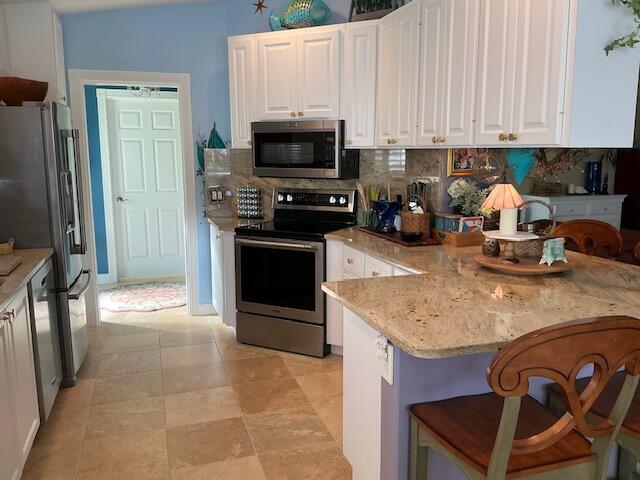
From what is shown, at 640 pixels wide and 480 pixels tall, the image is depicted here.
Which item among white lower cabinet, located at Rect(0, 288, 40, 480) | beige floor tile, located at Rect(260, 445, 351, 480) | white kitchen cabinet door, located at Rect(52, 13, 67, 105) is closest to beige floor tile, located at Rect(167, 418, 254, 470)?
beige floor tile, located at Rect(260, 445, 351, 480)

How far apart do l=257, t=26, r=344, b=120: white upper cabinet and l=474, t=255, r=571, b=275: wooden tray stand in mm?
1899

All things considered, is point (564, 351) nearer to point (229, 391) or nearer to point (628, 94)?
point (628, 94)

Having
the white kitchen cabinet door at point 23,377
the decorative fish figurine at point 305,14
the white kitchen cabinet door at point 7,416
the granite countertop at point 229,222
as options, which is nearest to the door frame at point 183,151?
the granite countertop at point 229,222

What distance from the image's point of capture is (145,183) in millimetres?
6008

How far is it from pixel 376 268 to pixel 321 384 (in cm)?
86

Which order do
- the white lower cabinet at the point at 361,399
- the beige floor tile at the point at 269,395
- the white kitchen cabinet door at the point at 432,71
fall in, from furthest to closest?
the beige floor tile at the point at 269,395
the white kitchen cabinet door at the point at 432,71
the white lower cabinet at the point at 361,399

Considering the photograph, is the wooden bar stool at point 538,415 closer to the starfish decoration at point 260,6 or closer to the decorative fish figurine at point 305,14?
the decorative fish figurine at point 305,14

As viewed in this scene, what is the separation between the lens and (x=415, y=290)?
2043 millimetres

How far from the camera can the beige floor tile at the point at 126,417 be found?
2.83 m

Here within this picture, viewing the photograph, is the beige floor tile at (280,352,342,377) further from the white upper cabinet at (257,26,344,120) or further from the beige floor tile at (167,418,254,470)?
the white upper cabinet at (257,26,344,120)

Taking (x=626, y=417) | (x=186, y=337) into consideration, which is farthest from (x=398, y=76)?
(x=186, y=337)

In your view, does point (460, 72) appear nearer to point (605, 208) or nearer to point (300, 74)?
point (300, 74)

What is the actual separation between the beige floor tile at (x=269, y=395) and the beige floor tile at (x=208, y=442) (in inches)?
7.3

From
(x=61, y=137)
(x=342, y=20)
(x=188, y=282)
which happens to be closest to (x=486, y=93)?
(x=342, y=20)
